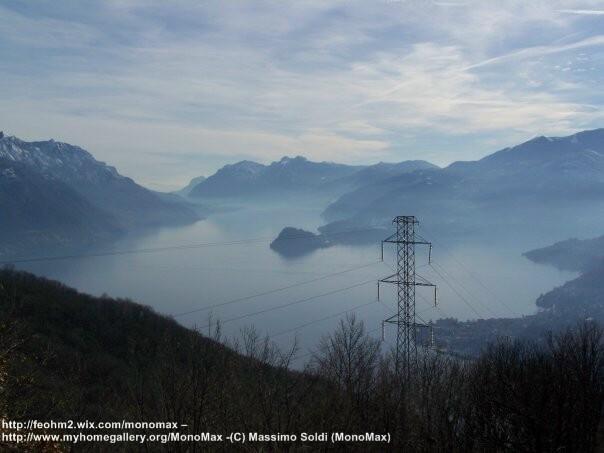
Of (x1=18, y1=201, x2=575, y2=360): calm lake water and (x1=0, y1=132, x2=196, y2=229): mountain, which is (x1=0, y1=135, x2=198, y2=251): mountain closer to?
(x1=0, y1=132, x2=196, y2=229): mountain

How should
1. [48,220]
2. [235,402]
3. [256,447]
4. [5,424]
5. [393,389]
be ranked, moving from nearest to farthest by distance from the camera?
1. [5,424]
2. [256,447]
3. [235,402]
4. [393,389]
5. [48,220]

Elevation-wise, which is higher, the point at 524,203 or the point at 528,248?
the point at 524,203

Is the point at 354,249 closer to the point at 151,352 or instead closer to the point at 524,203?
the point at 151,352

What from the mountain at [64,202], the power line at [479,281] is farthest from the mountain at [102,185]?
the power line at [479,281]

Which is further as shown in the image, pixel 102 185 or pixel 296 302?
pixel 102 185

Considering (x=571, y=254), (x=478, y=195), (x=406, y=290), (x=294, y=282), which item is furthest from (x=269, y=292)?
(x=478, y=195)

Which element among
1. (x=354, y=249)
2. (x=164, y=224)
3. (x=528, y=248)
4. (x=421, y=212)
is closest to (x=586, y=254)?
(x=528, y=248)

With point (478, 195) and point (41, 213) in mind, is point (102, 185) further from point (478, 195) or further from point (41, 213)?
point (478, 195)
